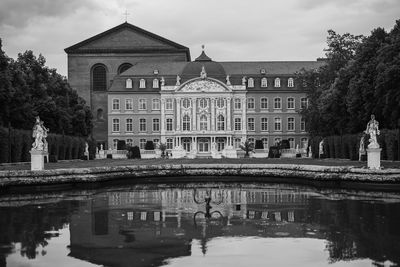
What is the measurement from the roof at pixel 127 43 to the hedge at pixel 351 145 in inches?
1291

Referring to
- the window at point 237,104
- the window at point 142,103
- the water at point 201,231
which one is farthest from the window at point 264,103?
the water at point 201,231

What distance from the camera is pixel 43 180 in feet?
75.8

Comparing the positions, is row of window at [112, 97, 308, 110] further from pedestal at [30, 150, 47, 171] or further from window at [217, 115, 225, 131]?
pedestal at [30, 150, 47, 171]

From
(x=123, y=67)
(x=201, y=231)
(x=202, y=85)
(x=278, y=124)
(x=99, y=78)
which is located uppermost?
(x=123, y=67)

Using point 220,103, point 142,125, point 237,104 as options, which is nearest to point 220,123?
point 220,103

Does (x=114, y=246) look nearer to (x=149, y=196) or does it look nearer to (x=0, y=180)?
(x=149, y=196)

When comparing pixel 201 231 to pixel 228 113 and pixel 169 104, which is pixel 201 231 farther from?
pixel 169 104

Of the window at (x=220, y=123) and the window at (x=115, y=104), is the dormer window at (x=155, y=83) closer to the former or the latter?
the window at (x=115, y=104)

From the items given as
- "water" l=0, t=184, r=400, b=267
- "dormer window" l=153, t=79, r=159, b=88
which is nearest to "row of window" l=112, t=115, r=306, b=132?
"dormer window" l=153, t=79, r=159, b=88

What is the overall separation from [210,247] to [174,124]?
71432 millimetres

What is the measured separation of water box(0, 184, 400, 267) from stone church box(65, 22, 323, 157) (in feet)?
202

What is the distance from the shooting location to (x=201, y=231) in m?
12.1

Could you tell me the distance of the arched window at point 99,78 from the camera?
292ft

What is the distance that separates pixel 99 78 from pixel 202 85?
16.9m
